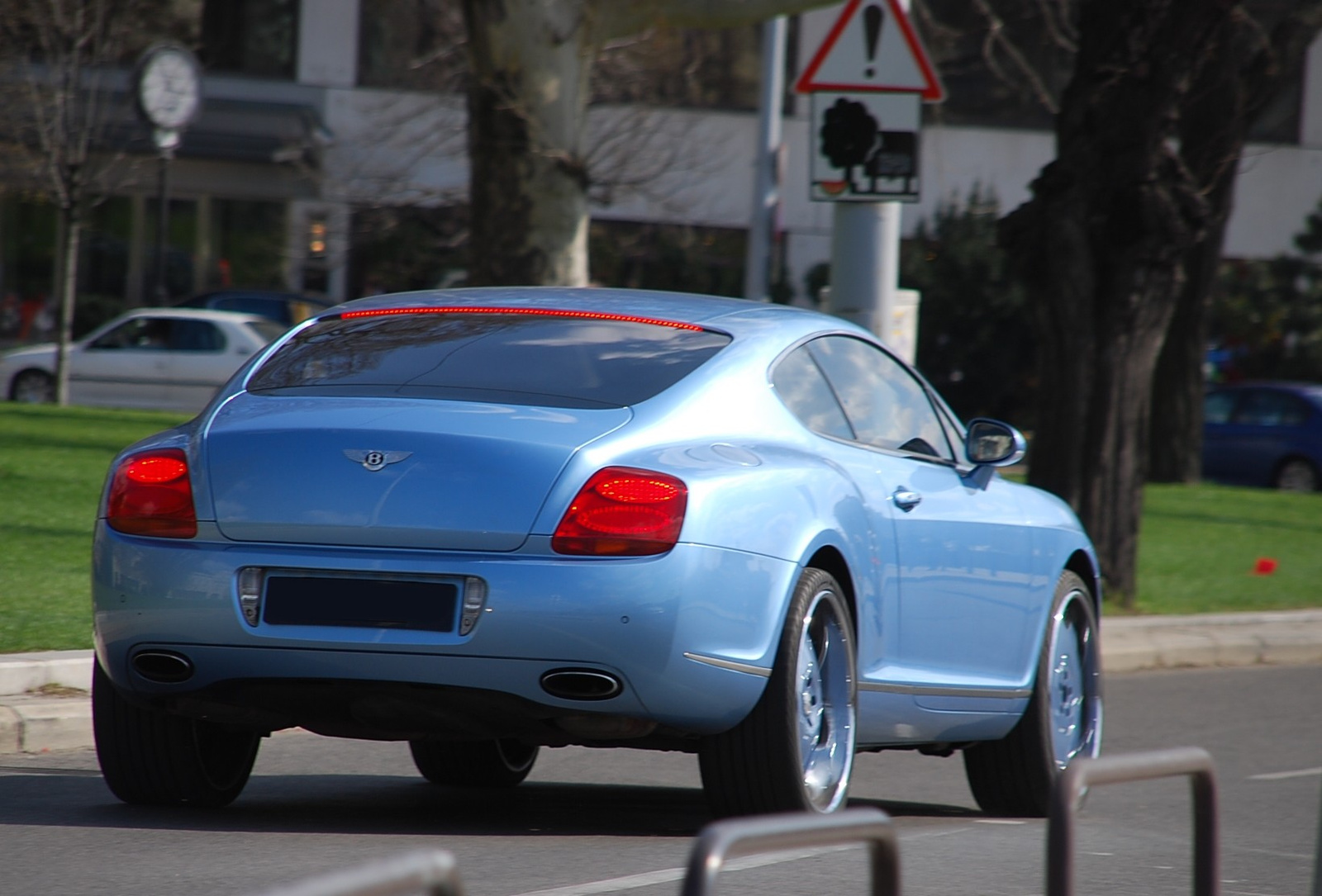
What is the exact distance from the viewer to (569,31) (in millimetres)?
13164

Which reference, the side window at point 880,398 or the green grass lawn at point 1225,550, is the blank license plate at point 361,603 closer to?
the side window at point 880,398

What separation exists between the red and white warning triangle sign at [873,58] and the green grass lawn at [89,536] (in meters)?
4.47

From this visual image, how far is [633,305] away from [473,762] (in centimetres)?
170

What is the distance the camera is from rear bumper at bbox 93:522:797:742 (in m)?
5.00

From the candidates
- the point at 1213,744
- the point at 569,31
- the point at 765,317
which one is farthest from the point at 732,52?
the point at 765,317

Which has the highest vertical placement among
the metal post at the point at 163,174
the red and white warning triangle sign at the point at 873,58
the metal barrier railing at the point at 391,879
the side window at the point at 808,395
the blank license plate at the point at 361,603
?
the red and white warning triangle sign at the point at 873,58

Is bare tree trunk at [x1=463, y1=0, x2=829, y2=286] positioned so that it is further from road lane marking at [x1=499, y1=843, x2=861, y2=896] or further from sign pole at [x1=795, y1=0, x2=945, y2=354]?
road lane marking at [x1=499, y1=843, x2=861, y2=896]

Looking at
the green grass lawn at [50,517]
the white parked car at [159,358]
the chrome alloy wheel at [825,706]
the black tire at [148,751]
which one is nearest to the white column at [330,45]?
the white parked car at [159,358]

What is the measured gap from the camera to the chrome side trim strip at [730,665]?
509cm

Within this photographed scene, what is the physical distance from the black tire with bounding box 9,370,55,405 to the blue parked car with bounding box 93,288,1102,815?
857 inches

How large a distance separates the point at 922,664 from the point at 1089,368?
7194 millimetres

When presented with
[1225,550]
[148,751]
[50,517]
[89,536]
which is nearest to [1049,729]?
[148,751]

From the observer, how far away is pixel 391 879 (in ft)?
7.51

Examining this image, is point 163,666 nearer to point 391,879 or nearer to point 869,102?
point 391,879
